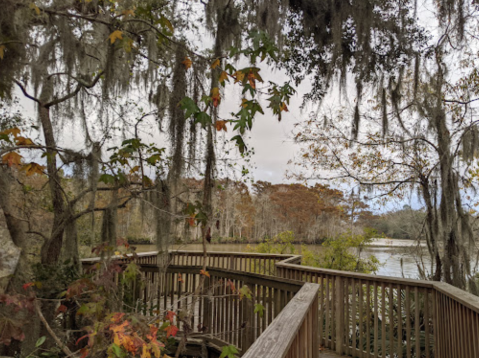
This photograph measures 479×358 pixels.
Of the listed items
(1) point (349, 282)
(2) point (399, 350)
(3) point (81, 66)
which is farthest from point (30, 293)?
(2) point (399, 350)

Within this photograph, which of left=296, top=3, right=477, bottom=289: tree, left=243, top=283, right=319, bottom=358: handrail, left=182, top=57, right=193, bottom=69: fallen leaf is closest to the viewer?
left=243, top=283, right=319, bottom=358: handrail

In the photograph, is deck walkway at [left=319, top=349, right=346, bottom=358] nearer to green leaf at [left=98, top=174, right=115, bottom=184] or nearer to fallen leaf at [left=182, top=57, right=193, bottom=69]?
green leaf at [left=98, top=174, right=115, bottom=184]

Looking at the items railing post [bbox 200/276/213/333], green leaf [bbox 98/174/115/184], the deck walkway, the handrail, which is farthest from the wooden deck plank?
green leaf [bbox 98/174/115/184]

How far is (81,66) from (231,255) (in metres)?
3.91

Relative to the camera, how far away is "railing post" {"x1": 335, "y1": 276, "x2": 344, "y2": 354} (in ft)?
10.5

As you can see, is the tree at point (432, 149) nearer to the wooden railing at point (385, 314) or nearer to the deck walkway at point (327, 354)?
the wooden railing at point (385, 314)

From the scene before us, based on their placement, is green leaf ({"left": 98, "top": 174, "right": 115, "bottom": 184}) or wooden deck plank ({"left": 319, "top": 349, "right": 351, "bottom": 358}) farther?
wooden deck plank ({"left": 319, "top": 349, "right": 351, "bottom": 358})

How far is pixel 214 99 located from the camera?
2682mm

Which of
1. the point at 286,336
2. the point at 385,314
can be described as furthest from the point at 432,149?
the point at 286,336

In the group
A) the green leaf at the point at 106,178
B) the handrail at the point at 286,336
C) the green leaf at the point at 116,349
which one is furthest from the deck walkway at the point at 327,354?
the green leaf at the point at 106,178

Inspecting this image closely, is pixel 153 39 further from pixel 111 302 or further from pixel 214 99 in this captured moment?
pixel 111 302

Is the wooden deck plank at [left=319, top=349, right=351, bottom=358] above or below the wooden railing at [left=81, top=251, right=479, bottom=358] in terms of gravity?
below

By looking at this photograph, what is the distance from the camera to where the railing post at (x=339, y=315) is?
3207 millimetres

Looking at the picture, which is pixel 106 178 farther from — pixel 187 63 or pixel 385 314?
pixel 385 314
